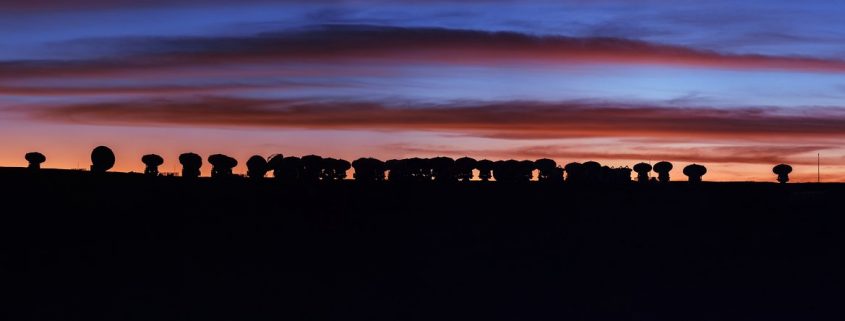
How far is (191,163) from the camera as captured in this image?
176 metres

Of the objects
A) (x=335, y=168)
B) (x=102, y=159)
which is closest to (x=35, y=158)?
(x=102, y=159)

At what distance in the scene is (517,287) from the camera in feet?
385

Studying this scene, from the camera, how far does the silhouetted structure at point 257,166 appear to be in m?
183

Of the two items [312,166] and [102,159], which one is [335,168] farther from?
[102,159]

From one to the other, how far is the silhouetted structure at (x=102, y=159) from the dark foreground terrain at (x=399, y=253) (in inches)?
639

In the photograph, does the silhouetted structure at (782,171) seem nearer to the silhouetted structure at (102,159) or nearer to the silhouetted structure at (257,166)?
the silhouetted structure at (257,166)

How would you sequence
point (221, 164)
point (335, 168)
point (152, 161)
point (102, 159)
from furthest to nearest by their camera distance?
1. point (335, 168)
2. point (221, 164)
3. point (152, 161)
4. point (102, 159)

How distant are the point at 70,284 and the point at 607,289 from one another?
45296 millimetres

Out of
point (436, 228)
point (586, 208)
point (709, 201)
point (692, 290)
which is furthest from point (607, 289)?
point (709, 201)

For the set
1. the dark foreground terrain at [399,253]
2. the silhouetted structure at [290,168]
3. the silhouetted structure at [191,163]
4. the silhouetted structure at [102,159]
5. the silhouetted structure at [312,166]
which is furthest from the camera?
the silhouetted structure at [312,166]

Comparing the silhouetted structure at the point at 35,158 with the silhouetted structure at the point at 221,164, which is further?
the silhouetted structure at the point at 221,164

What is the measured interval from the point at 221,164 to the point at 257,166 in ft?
23.0

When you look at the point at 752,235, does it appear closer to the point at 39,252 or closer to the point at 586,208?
the point at 586,208

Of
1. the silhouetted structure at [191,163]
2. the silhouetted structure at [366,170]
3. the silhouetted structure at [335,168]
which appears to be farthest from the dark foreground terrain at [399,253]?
the silhouetted structure at [366,170]
